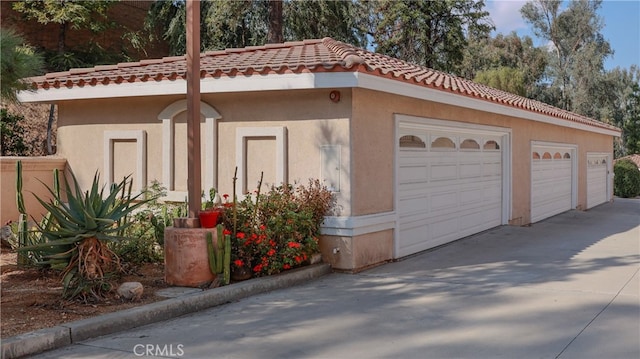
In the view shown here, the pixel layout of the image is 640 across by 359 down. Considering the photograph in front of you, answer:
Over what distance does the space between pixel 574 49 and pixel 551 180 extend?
103ft

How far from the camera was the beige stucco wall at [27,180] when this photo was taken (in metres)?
10.9

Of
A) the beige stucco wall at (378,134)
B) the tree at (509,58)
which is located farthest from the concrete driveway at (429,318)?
the tree at (509,58)

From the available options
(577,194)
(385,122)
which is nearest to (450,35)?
(577,194)

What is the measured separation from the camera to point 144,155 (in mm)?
10734

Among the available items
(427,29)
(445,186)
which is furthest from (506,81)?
(445,186)

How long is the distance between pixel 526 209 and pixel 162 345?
12.1 meters

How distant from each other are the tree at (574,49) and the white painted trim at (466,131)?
32761 millimetres

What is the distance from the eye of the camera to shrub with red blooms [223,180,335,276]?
7992 millimetres

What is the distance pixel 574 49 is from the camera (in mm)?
45562

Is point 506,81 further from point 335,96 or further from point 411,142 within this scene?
point 335,96

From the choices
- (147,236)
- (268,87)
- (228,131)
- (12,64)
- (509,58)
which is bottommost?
(147,236)

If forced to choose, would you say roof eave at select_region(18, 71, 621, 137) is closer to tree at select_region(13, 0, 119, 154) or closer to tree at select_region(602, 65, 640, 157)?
tree at select_region(13, 0, 119, 154)

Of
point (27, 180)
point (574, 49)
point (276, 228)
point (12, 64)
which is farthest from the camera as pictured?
point (574, 49)

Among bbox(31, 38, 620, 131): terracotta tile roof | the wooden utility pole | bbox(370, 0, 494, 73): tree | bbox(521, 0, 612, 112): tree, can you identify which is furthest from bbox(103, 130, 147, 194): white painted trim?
bbox(521, 0, 612, 112): tree
